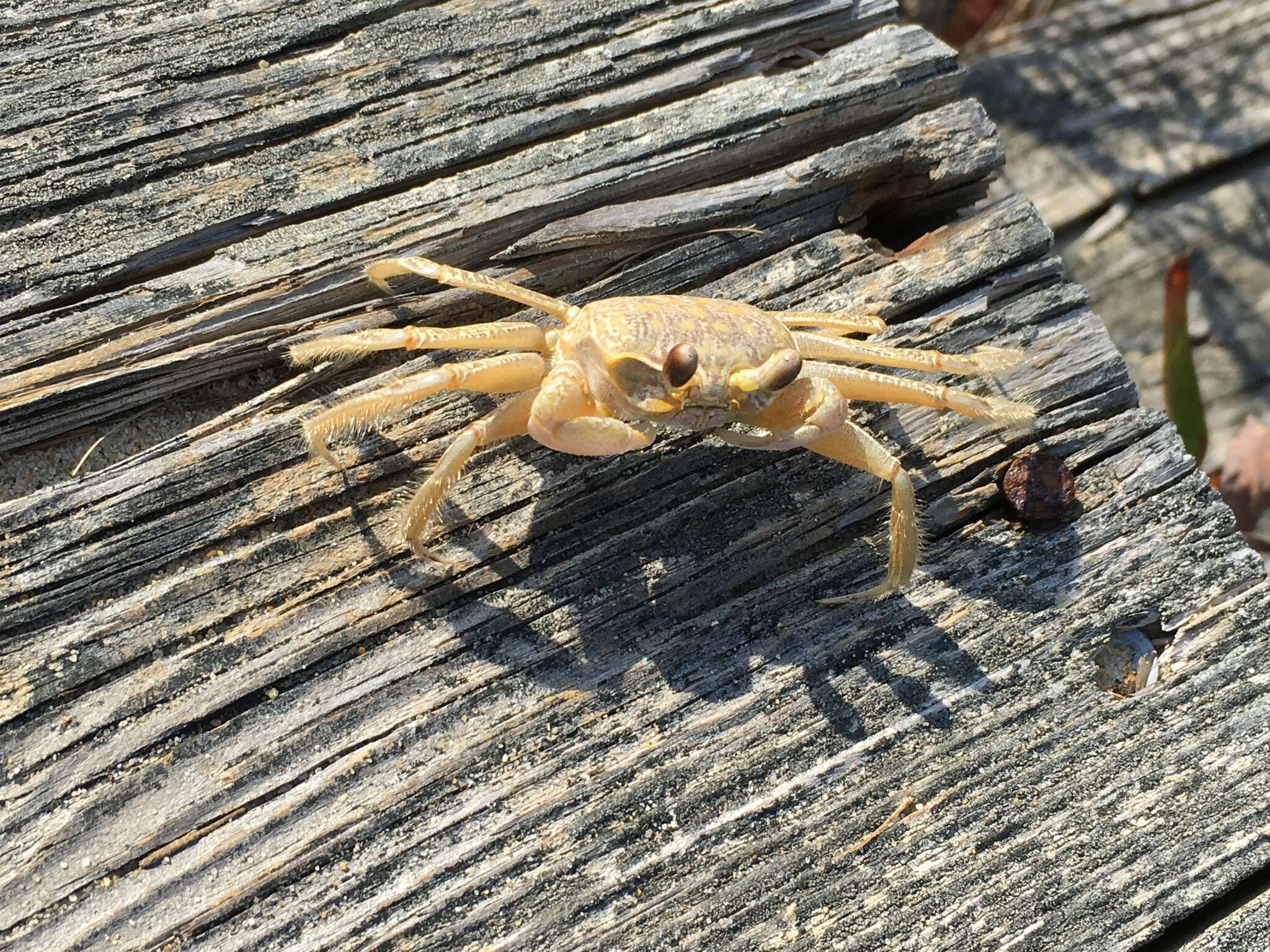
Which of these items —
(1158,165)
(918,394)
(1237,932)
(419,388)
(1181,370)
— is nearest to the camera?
(1237,932)

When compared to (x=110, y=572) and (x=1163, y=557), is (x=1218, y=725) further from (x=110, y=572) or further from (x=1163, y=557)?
(x=110, y=572)

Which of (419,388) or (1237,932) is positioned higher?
(419,388)

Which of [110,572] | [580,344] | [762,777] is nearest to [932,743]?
[762,777]

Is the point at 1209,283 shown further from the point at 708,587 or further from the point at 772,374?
the point at 708,587

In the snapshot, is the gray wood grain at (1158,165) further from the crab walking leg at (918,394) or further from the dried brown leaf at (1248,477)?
the crab walking leg at (918,394)

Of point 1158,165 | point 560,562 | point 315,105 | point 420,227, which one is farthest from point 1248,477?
point 315,105

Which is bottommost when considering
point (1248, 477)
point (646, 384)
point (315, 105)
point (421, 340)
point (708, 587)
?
point (1248, 477)

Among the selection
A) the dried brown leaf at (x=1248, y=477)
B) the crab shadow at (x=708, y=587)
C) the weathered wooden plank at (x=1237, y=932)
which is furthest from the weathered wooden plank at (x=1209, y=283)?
the weathered wooden plank at (x=1237, y=932)
